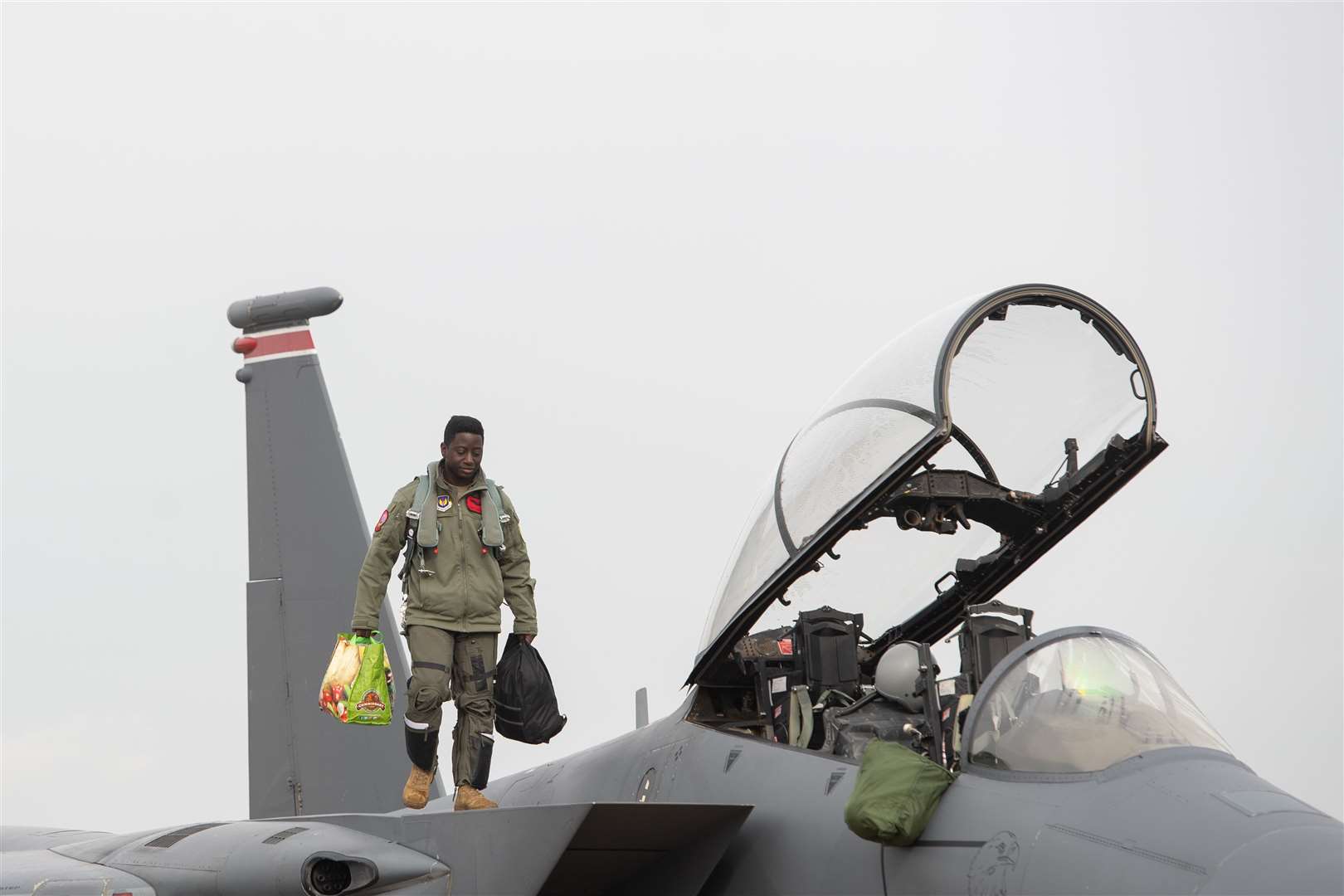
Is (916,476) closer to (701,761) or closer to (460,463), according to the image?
(701,761)

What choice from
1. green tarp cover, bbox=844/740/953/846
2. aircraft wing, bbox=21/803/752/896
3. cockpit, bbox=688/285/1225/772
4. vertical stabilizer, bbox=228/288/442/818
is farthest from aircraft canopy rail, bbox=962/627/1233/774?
vertical stabilizer, bbox=228/288/442/818

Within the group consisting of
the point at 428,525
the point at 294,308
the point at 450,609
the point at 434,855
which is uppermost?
the point at 294,308

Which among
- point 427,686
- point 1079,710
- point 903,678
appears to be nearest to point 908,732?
point 903,678

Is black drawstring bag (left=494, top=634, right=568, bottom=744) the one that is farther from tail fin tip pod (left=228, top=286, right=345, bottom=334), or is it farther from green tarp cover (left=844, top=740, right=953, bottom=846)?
tail fin tip pod (left=228, top=286, right=345, bottom=334)

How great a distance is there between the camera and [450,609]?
565 cm

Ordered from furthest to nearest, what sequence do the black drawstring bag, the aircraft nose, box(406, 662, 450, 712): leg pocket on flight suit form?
1. the black drawstring bag
2. box(406, 662, 450, 712): leg pocket on flight suit
3. the aircraft nose

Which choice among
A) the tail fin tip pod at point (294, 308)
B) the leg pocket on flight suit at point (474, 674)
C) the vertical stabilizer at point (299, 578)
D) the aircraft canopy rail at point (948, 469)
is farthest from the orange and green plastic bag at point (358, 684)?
the tail fin tip pod at point (294, 308)

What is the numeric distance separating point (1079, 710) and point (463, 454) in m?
2.77

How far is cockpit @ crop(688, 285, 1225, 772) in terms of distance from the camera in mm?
4125

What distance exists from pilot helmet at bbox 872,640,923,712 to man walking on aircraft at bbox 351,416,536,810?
170 cm

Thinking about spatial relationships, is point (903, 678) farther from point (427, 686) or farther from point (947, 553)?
point (427, 686)

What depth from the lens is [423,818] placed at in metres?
5.41

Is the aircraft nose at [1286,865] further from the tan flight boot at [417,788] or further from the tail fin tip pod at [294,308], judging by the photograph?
the tail fin tip pod at [294,308]

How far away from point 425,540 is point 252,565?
4775mm
